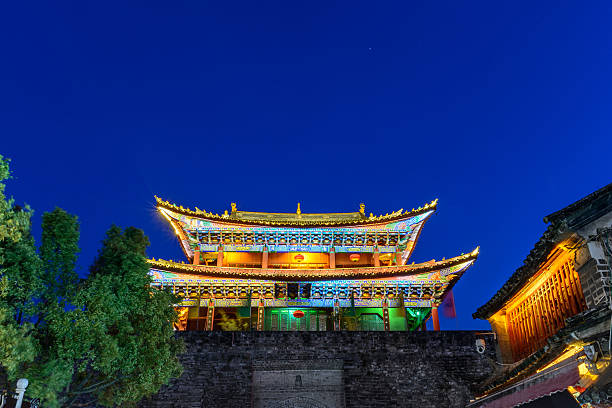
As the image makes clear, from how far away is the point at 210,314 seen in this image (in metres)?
19.1

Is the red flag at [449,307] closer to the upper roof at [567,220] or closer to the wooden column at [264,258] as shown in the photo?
the wooden column at [264,258]

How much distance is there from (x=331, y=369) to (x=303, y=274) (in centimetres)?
598

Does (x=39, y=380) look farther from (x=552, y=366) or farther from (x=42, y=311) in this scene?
(x=552, y=366)

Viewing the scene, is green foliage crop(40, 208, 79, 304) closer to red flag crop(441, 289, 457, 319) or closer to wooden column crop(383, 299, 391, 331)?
wooden column crop(383, 299, 391, 331)

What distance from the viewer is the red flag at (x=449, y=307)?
18594 mm

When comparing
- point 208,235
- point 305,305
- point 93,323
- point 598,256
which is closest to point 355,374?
point 305,305

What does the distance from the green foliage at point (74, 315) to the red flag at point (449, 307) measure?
39.5 feet

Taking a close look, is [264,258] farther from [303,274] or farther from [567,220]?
[567,220]

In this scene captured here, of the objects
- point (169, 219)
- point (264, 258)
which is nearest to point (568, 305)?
point (264, 258)

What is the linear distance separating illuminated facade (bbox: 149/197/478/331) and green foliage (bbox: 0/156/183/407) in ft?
26.9

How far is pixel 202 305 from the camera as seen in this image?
19547 millimetres

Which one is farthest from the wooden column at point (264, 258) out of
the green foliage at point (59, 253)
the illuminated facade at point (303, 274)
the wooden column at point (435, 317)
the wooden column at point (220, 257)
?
the green foliage at point (59, 253)

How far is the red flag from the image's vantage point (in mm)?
18594

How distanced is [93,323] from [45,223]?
7.13 feet
